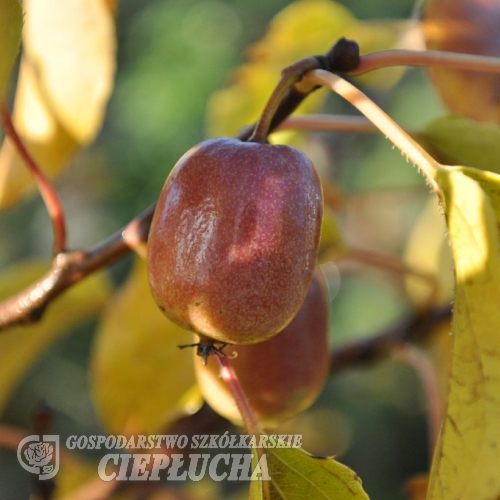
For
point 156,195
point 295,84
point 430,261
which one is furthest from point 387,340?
point 156,195

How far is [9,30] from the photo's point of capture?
37 centimetres

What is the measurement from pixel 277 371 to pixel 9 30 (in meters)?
0.25

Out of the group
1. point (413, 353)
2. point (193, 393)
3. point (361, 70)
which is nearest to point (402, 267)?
point (413, 353)

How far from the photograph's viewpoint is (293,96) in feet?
1.32

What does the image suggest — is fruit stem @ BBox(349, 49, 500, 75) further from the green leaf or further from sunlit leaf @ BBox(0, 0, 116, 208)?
sunlit leaf @ BBox(0, 0, 116, 208)

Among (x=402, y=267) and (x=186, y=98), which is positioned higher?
(x=402, y=267)

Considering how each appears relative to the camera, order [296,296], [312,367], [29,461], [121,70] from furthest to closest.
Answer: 1. [121,70]
2. [29,461]
3. [312,367]
4. [296,296]

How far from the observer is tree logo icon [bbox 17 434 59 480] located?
0.58 meters

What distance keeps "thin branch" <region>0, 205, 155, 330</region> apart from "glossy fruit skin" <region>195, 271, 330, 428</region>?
89 mm

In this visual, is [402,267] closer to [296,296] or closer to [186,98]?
[296,296]

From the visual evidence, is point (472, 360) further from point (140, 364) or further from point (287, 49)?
point (287, 49)

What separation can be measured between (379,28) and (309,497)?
636mm

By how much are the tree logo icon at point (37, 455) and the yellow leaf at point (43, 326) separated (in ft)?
0.54

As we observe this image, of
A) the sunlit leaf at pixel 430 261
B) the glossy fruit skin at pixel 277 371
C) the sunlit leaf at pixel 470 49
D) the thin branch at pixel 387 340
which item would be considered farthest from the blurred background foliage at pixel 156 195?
the glossy fruit skin at pixel 277 371
